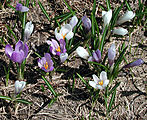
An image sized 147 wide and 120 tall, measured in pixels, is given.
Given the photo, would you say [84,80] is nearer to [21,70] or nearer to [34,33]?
[21,70]

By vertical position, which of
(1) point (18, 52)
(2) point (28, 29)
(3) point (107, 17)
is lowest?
(1) point (18, 52)

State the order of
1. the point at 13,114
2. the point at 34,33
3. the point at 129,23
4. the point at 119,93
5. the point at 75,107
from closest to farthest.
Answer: the point at 13,114
the point at 75,107
the point at 119,93
the point at 34,33
the point at 129,23

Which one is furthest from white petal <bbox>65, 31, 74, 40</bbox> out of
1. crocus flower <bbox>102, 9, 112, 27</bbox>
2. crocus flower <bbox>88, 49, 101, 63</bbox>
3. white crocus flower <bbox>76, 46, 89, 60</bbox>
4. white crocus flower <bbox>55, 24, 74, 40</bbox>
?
crocus flower <bbox>102, 9, 112, 27</bbox>

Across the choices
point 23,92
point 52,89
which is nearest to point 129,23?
point 52,89

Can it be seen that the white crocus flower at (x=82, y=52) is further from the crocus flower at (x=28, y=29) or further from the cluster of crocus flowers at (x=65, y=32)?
the crocus flower at (x=28, y=29)

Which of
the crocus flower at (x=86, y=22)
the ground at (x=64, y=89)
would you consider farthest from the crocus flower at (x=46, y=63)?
the crocus flower at (x=86, y=22)

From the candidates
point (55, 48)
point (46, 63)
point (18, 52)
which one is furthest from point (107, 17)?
point (18, 52)

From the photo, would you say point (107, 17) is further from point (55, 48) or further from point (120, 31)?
point (55, 48)
